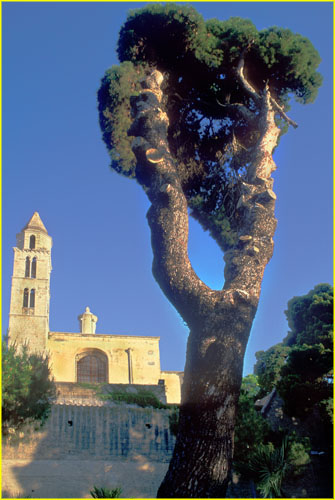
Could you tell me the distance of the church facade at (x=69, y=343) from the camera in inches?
1211

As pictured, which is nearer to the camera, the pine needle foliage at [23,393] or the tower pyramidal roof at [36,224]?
the pine needle foliage at [23,393]

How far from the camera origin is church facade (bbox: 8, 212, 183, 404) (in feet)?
101

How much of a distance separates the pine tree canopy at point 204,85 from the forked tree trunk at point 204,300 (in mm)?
2518

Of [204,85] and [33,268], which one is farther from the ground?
[204,85]

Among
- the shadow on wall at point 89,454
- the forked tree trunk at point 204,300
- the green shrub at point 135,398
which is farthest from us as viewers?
the green shrub at point 135,398

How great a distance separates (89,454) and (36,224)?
2222 cm

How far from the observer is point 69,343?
31.2 metres

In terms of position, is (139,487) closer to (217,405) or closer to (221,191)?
(221,191)

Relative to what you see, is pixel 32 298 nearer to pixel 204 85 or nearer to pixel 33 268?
pixel 33 268

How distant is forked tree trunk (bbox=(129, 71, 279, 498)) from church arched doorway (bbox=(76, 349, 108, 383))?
967 inches

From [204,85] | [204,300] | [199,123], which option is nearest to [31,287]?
[199,123]

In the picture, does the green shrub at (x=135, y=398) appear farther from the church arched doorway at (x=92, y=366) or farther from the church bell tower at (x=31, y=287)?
the church arched doorway at (x=92, y=366)


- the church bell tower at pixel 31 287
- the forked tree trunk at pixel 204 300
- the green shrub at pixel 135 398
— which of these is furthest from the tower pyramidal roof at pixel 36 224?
the forked tree trunk at pixel 204 300

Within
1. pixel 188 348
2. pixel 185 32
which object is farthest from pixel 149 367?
pixel 188 348
